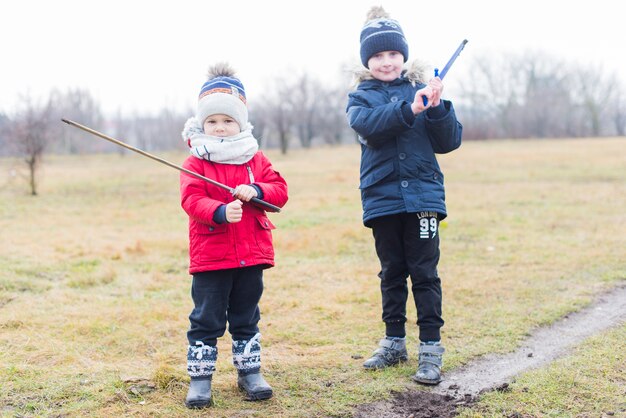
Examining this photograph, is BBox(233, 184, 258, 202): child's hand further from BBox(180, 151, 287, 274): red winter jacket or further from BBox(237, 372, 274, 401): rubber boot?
BBox(237, 372, 274, 401): rubber boot

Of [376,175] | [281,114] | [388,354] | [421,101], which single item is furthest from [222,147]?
[281,114]

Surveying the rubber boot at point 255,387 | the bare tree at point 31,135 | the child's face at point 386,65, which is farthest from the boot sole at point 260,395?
the bare tree at point 31,135

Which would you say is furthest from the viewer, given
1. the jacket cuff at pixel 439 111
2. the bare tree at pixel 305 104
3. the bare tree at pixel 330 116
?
the bare tree at pixel 330 116

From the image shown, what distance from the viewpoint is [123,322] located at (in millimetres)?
5387

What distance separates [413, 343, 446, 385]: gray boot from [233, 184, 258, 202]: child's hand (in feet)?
4.72

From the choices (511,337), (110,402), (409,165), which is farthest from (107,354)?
(511,337)

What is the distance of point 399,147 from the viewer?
3910 millimetres

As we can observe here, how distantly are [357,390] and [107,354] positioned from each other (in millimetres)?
1912

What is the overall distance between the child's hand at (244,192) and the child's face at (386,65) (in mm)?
1174

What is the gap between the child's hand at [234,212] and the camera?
332 centimetres

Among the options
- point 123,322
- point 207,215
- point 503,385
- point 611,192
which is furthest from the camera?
point 611,192

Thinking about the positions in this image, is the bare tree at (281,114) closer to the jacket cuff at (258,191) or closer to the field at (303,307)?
the field at (303,307)

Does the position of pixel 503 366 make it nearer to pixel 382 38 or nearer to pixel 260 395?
pixel 260 395

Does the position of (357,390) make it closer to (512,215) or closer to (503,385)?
(503,385)
